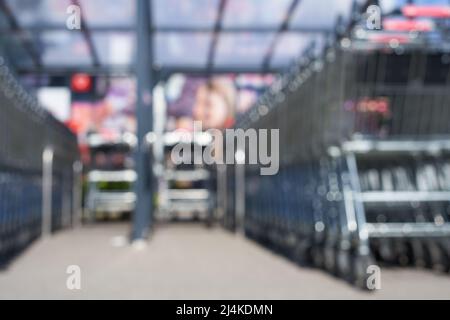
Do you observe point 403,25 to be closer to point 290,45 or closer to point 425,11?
point 425,11

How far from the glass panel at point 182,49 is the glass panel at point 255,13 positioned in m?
0.85

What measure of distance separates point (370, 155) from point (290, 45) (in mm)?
8666

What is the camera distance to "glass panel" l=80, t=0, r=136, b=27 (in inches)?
424

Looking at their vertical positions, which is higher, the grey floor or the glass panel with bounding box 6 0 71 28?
the glass panel with bounding box 6 0 71 28

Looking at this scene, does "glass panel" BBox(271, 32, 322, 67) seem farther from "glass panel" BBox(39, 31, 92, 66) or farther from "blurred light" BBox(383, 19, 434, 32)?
"blurred light" BBox(383, 19, 434, 32)

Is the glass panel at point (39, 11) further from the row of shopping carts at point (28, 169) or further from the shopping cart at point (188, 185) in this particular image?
the shopping cart at point (188, 185)

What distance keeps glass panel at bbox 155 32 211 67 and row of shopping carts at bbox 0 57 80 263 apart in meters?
3.24

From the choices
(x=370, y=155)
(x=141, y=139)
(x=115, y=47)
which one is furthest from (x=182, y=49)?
(x=370, y=155)

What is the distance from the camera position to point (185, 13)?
11453 millimetres

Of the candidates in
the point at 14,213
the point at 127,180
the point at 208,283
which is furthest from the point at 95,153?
the point at 208,283

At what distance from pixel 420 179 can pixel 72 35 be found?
867 cm

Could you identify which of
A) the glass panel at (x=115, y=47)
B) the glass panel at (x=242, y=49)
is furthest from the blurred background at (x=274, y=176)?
the glass panel at (x=242, y=49)

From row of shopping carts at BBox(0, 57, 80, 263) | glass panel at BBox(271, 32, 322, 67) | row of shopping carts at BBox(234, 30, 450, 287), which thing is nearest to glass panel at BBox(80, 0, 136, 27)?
row of shopping carts at BBox(0, 57, 80, 263)

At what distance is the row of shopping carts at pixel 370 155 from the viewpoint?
4234mm
